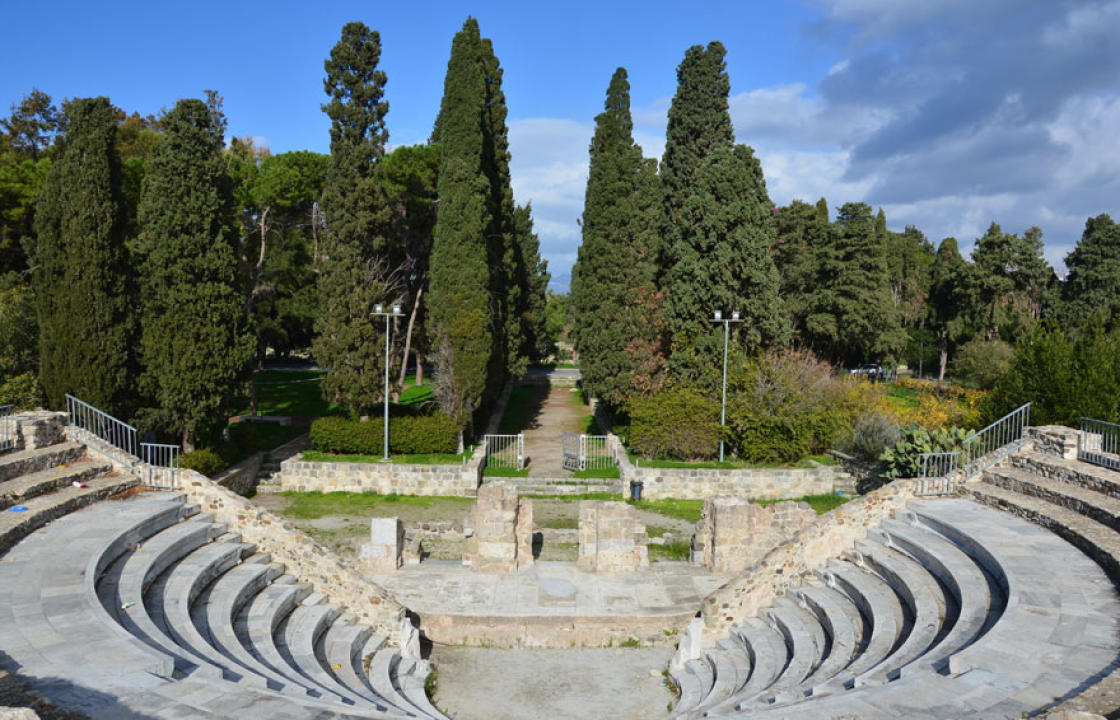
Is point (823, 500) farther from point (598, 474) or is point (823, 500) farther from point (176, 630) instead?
point (176, 630)

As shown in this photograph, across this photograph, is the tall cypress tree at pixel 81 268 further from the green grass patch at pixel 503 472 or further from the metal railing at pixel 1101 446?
the metal railing at pixel 1101 446

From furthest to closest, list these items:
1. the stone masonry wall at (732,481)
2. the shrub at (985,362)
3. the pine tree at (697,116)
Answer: the shrub at (985,362) → the pine tree at (697,116) → the stone masonry wall at (732,481)

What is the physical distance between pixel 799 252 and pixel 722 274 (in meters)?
26.0

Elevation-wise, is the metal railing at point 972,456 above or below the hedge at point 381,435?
above

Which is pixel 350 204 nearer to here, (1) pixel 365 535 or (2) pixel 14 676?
(1) pixel 365 535

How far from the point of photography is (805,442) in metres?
23.0

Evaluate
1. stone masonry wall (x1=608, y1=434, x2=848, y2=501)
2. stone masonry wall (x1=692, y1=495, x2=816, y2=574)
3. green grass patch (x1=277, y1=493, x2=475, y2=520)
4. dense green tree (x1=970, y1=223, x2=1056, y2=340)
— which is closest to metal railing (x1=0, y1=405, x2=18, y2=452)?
green grass patch (x1=277, y1=493, x2=475, y2=520)

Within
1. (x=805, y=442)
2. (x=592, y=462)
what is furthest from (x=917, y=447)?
(x=592, y=462)

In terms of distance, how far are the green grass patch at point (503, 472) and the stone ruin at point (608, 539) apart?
28.5 ft

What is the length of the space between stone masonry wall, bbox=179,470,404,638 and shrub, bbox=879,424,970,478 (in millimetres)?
13617

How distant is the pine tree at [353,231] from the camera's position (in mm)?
23781

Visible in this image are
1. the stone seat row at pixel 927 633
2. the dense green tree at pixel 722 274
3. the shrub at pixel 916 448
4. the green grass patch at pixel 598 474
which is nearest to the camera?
the stone seat row at pixel 927 633

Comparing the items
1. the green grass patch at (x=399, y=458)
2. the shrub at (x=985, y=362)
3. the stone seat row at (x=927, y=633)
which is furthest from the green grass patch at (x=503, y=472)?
the shrub at (x=985, y=362)

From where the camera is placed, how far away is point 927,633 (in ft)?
32.4
